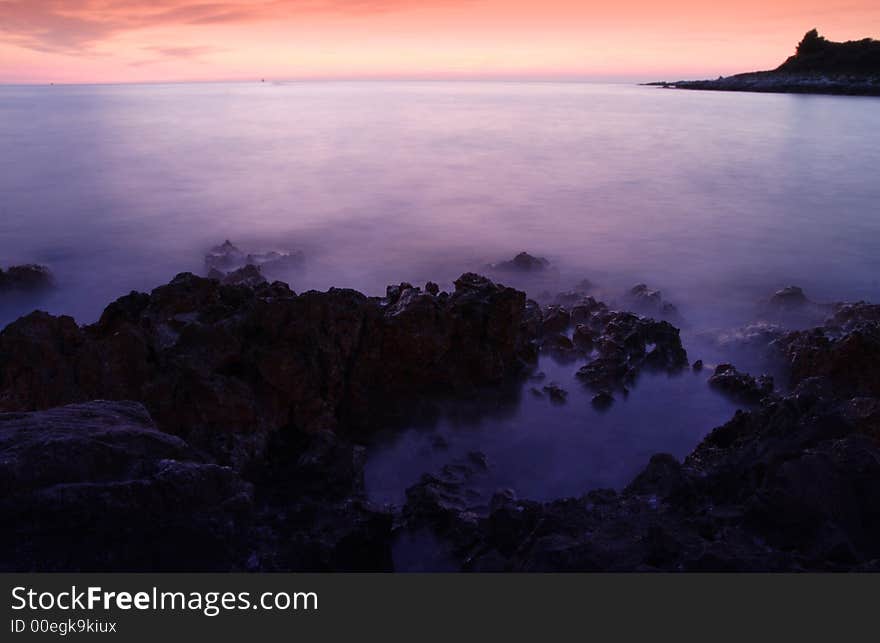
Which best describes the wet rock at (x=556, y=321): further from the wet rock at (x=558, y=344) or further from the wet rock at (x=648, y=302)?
the wet rock at (x=648, y=302)

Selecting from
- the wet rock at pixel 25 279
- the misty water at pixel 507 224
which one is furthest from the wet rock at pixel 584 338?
the wet rock at pixel 25 279

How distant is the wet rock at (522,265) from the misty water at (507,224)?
307 mm

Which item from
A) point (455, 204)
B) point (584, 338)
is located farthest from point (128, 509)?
point (455, 204)

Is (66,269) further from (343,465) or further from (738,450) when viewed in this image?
(738,450)

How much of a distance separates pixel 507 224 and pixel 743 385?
9730 mm

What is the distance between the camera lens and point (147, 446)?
321 centimetres

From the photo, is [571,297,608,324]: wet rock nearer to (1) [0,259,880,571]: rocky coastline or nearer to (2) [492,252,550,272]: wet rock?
(1) [0,259,880,571]: rocky coastline

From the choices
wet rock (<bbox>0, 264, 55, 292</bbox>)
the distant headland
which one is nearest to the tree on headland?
the distant headland

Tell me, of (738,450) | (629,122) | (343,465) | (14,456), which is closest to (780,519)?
(738,450)

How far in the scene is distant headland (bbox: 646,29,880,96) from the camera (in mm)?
53906

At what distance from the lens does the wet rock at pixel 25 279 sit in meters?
9.36

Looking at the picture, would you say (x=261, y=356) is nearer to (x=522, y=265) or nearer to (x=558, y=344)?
(x=558, y=344)

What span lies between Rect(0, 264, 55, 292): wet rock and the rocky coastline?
4.85 m
